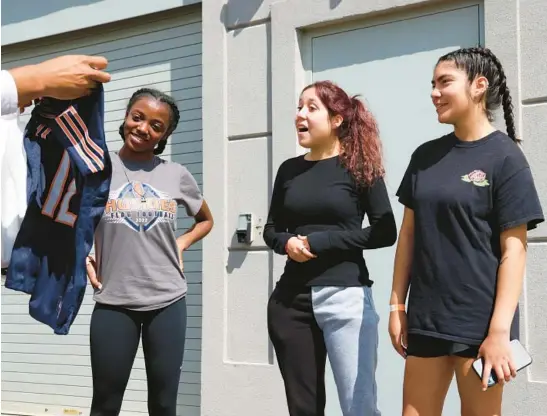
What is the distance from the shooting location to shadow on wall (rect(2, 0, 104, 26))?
26.4 feet

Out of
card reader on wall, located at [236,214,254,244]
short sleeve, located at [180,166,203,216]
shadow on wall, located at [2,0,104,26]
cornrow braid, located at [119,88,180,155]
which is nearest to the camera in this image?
cornrow braid, located at [119,88,180,155]

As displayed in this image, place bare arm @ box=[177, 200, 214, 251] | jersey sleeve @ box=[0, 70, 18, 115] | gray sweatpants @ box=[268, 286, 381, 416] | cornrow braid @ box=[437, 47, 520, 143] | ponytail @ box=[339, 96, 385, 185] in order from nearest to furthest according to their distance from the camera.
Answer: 1. jersey sleeve @ box=[0, 70, 18, 115]
2. cornrow braid @ box=[437, 47, 520, 143]
3. gray sweatpants @ box=[268, 286, 381, 416]
4. ponytail @ box=[339, 96, 385, 185]
5. bare arm @ box=[177, 200, 214, 251]

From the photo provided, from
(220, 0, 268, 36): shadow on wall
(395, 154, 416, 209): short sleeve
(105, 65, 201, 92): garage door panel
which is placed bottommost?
(395, 154, 416, 209): short sleeve

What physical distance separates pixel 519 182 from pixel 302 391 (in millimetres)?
1314

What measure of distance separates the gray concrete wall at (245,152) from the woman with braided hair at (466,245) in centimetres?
285

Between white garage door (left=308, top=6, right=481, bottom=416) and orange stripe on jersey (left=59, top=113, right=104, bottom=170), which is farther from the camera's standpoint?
white garage door (left=308, top=6, right=481, bottom=416)

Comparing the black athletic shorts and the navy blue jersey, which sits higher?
the navy blue jersey

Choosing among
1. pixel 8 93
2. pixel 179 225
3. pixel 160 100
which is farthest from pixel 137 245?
pixel 179 225

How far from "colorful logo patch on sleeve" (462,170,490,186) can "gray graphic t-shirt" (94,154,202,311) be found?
5.87ft

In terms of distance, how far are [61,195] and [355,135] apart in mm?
1389

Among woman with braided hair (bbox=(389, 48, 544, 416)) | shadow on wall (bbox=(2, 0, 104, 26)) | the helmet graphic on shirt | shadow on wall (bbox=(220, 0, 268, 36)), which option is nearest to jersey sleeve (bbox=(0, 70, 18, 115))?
woman with braided hair (bbox=(389, 48, 544, 416))

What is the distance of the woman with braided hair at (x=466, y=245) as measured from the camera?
295cm

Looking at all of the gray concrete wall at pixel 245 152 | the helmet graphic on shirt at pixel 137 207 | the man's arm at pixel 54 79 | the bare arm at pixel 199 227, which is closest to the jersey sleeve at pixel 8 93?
the man's arm at pixel 54 79

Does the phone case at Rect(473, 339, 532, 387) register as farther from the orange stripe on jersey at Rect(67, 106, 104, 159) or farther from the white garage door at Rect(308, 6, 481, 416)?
the white garage door at Rect(308, 6, 481, 416)
